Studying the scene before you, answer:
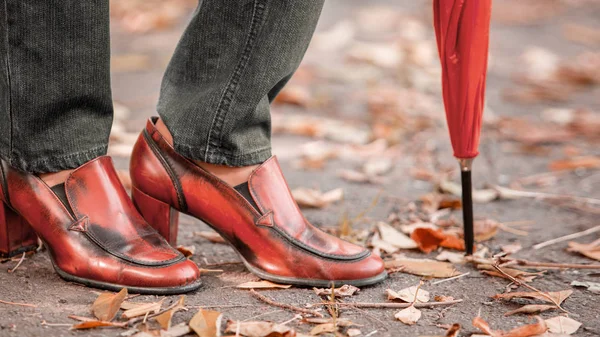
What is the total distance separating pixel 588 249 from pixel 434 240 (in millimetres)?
310

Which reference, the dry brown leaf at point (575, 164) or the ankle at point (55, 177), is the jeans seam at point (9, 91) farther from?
the dry brown leaf at point (575, 164)

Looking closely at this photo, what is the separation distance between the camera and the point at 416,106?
2613 mm

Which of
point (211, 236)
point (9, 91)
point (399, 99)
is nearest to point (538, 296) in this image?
point (211, 236)

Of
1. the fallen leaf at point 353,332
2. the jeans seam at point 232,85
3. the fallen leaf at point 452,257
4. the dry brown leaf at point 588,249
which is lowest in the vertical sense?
the dry brown leaf at point 588,249

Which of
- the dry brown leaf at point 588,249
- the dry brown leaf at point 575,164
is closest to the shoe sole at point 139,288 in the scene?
the dry brown leaf at point 588,249

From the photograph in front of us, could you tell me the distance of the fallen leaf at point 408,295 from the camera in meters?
1.09

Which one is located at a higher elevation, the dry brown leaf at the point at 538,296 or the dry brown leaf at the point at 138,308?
the dry brown leaf at the point at 138,308

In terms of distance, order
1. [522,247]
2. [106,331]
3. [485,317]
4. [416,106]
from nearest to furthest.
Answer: [106,331] → [485,317] → [522,247] → [416,106]

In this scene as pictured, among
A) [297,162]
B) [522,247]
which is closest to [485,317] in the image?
[522,247]

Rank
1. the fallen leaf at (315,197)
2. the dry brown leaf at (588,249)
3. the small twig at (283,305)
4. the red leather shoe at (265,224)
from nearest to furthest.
Answer: the small twig at (283,305) < the red leather shoe at (265,224) < the dry brown leaf at (588,249) < the fallen leaf at (315,197)

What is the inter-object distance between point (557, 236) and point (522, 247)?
13cm

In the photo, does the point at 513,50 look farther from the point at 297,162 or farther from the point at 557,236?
the point at 557,236

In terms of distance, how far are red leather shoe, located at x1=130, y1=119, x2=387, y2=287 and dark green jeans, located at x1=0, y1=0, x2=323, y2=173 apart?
0.05m

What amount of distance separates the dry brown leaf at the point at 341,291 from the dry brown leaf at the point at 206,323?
0.66 feet
